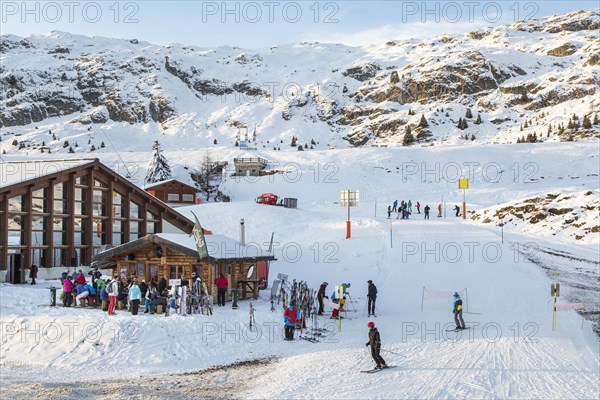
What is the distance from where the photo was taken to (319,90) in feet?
490

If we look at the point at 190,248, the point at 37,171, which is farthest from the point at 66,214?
the point at 190,248

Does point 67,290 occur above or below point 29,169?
below

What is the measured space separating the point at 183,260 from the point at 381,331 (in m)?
8.67

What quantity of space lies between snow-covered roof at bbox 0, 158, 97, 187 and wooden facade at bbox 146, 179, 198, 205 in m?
24.7

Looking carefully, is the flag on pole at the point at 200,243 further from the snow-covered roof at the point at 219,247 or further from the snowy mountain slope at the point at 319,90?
the snowy mountain slope at the point at 319,90

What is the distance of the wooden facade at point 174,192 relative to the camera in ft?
197

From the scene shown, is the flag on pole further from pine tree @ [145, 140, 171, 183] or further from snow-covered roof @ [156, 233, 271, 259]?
pine tree @ [145, 140, 171, 183]

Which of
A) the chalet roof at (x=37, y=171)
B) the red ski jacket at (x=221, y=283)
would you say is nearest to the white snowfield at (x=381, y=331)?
the red ski jacket at (x=221, y=283)

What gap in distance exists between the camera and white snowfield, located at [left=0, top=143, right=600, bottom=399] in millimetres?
15273

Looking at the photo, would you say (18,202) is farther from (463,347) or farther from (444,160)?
(444,160)

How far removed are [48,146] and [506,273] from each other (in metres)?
102

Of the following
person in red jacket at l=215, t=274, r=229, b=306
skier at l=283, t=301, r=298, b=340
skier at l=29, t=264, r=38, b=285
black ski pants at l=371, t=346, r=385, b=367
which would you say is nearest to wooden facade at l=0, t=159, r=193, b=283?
skier at l=29, t=264, r=38, b=285

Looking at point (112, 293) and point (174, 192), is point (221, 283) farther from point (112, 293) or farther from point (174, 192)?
point (174, 192)

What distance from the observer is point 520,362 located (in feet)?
55.2
